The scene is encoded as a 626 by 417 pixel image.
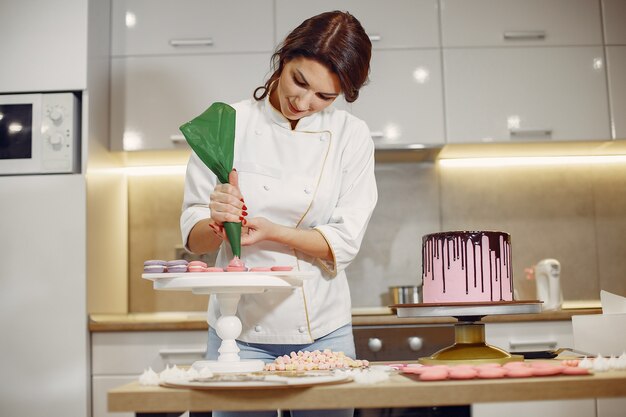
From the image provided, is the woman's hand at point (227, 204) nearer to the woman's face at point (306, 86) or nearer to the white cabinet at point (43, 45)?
the woman's face at point (306, 86)

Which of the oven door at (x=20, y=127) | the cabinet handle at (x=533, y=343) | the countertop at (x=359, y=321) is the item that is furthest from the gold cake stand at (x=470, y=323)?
the oven door at (x=20, y=127)

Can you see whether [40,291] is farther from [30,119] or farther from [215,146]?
[215,146]

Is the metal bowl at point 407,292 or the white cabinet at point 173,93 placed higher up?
the white cabinet at point 173,93

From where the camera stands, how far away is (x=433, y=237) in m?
1.33

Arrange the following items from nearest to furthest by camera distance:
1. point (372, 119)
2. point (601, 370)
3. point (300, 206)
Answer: point (601, 370) < point (300, 206) < point (372, 119)

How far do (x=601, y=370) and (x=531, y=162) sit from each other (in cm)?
212

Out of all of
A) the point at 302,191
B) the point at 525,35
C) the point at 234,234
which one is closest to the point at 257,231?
the point at 234,234

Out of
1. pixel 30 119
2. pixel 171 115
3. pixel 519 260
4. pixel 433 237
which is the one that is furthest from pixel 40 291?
pixel 519 260

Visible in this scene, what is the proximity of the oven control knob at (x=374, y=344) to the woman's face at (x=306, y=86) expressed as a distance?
1101 mm

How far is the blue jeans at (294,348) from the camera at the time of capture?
136cm

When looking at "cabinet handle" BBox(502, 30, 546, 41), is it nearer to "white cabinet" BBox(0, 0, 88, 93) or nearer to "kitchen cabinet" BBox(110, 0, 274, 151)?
"kitchen cabinet" BBox(110, 0, 274, 151)

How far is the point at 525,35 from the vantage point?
9.18 ft

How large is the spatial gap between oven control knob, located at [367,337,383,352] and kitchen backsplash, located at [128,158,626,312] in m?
0.59

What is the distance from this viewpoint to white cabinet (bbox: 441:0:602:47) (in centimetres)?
282
